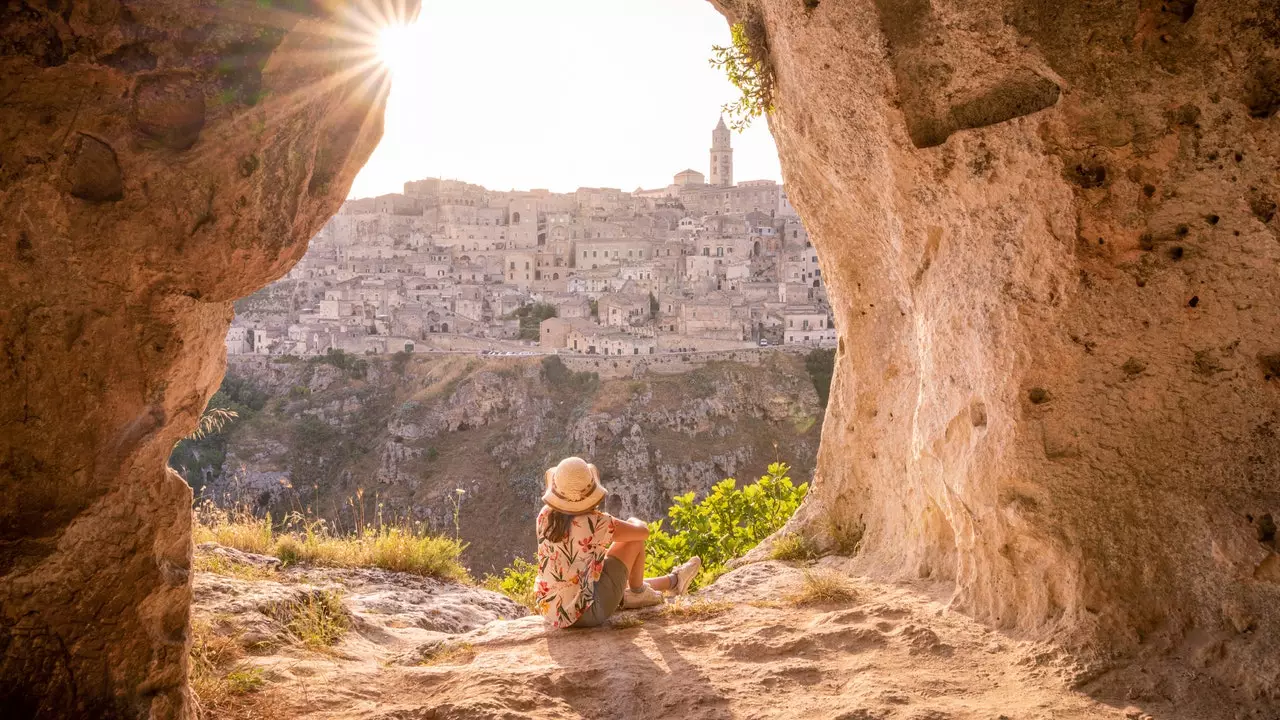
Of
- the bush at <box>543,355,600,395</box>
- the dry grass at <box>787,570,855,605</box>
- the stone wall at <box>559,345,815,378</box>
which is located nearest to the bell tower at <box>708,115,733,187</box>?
the stone wall at <box>559,345,815,378</box>

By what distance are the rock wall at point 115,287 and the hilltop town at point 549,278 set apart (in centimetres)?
4155

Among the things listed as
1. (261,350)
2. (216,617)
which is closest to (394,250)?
(261,350)

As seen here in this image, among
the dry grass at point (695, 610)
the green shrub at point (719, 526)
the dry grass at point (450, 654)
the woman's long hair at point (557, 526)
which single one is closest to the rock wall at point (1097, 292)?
the dry grass at point (695, 610)

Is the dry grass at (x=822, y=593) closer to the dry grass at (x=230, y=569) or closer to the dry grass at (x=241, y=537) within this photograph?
the dry grass at (x=230, y=569)

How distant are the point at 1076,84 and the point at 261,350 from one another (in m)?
61.8

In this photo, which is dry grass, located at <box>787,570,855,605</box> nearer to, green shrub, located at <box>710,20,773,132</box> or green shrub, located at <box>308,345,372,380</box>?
green shrub, located at <box>710,20,773,132</box>

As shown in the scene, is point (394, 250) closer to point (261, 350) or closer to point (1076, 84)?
point (261, 350)

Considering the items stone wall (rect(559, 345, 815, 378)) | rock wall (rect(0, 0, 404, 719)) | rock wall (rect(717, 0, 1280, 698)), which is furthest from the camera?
stone wall (rect(559, 345, 815, 378))

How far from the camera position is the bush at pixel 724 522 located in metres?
7.86

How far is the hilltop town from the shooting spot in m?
56.0

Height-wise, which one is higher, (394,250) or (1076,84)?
(394,250)

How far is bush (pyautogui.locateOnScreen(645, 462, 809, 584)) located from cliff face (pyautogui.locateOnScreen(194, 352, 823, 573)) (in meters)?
35.9

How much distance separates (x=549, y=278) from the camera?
72.8 metres

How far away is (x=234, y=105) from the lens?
3.17 meters
